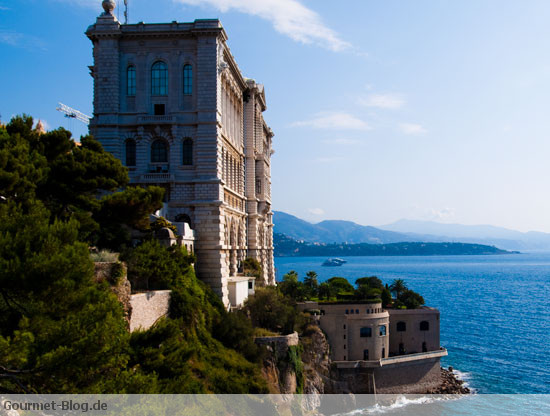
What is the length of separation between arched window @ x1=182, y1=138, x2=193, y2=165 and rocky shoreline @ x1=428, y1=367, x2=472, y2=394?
1661 inches

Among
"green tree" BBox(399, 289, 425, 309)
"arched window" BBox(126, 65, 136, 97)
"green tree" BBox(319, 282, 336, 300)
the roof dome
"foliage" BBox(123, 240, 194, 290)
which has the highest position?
the roof dome

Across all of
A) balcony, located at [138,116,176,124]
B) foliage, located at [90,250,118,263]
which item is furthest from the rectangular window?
foliage, located at [90,250,118,263]

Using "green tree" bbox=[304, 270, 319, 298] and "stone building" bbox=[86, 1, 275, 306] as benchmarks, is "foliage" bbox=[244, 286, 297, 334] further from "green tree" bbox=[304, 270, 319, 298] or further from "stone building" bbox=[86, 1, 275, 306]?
"green tree" bbox=[304, 270, 319, 298]

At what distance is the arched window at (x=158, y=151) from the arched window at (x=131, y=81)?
15.5 feet

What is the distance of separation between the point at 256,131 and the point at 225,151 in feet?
63.3

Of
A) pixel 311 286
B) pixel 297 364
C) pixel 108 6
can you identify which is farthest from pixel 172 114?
Result: pixel 311 286

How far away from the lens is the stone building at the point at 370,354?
6078cm

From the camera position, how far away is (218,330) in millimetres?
39844

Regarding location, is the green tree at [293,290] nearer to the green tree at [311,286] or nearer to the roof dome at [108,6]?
the green tree at [311,286]

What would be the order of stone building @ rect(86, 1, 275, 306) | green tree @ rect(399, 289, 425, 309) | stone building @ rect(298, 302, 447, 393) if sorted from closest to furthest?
stone building @ rect(86, 1, 275, 306), stone building @ rect(298, 302, 447, 393), green tree @ rect(399, 289, 425, 309)

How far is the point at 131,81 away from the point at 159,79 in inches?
96.1

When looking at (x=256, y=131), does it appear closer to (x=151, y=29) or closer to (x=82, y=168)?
(x=151, y=29)

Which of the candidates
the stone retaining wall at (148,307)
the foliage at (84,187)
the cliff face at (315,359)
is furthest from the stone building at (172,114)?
the cliff face at (315,359)

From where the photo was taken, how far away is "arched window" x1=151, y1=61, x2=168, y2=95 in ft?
151
